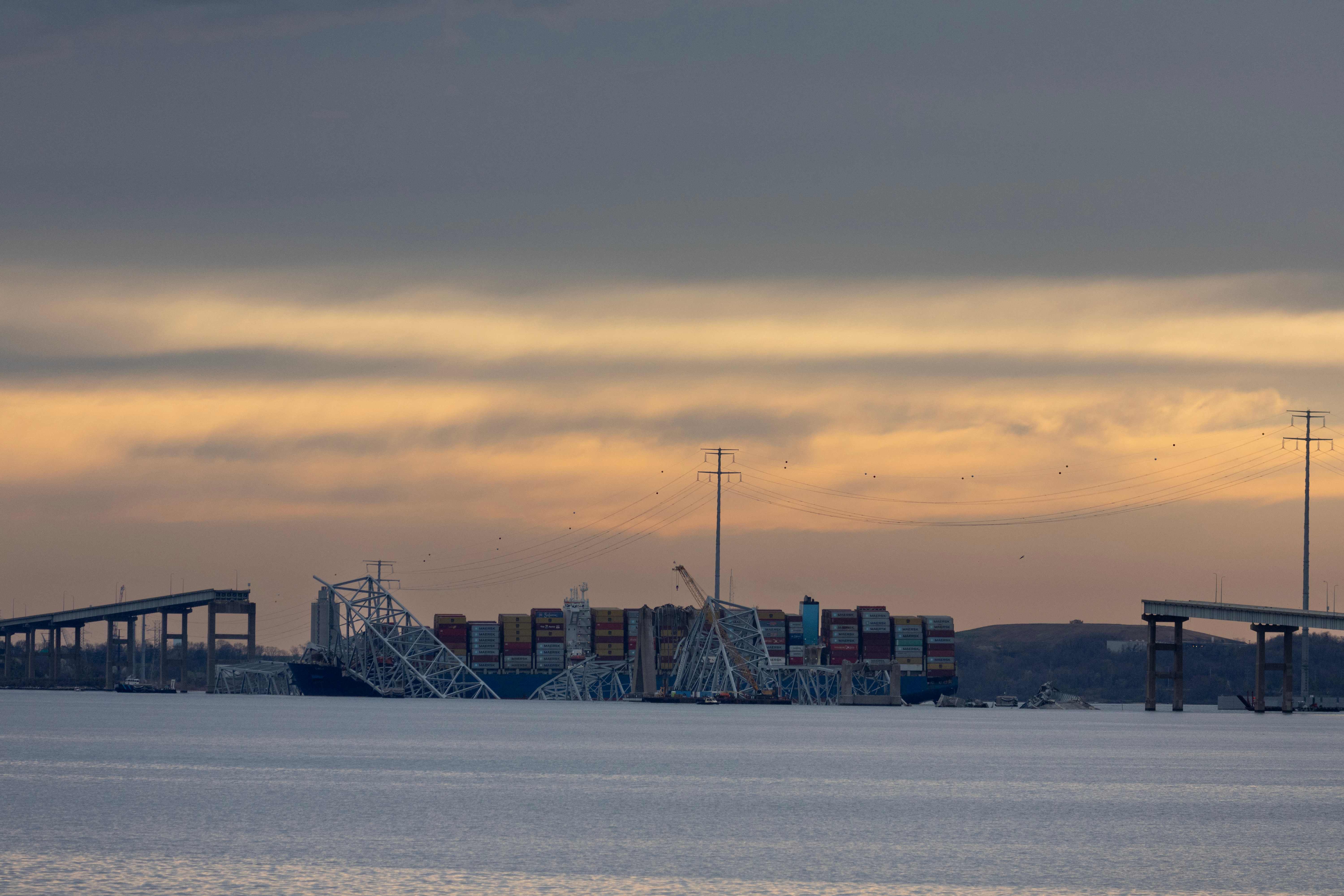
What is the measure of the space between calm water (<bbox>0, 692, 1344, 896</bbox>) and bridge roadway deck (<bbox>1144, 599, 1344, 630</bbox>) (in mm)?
40557

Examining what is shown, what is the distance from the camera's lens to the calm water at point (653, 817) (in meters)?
46.9

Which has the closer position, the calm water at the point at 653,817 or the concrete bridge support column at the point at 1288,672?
the calm water at the point at 653,817

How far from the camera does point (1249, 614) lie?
579ft

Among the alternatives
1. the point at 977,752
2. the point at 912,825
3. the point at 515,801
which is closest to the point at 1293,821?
the point at 912,825

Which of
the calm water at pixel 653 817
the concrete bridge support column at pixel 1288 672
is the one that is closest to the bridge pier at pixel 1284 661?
the concrete bridge support column at pixel 1288 672

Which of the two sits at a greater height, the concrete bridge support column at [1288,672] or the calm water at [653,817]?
the calm water at [653,817]

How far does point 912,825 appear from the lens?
63281 mm

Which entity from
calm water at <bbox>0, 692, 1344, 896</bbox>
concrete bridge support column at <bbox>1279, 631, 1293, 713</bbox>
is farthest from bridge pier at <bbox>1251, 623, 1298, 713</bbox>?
calm water at <bbox>0, 692, 1344, 896</bbox>

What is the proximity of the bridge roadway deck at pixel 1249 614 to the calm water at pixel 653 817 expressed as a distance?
133ft

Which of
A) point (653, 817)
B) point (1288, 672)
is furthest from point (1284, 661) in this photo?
point (653, 817)

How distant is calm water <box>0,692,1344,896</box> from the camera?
154ft

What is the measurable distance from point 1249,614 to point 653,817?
129 metres

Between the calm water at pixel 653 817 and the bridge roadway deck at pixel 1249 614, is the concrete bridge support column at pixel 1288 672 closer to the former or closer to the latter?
the bridge roadway deck at pixel 1249 614

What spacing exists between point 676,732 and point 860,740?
17.9 metres
